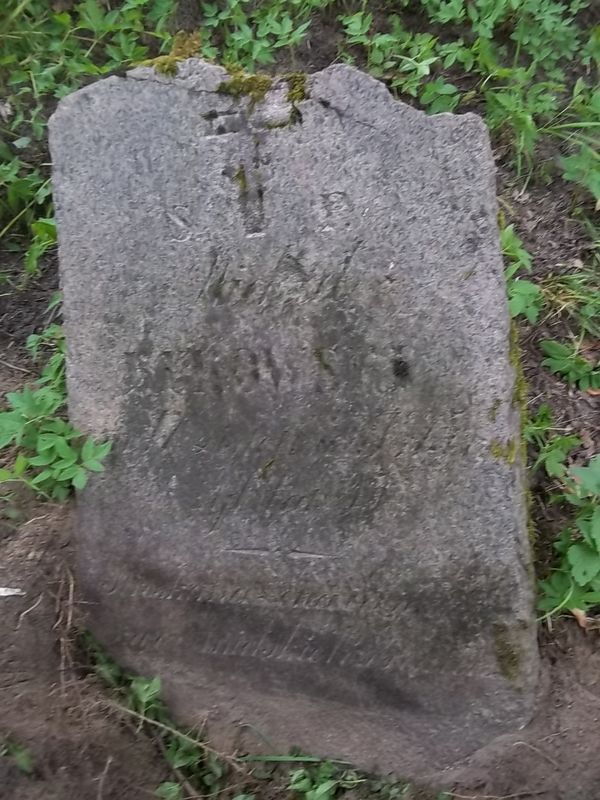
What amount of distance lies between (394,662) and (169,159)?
4.17 feet

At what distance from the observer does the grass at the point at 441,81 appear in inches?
94.1

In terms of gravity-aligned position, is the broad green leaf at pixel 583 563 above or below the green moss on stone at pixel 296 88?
below

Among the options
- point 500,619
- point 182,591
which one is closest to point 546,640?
point 500,619

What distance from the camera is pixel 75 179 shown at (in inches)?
69.1

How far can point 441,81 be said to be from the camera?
2652 millimetres

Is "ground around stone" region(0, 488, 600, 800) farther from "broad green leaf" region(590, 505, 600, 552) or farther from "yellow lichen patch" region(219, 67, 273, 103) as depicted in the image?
"yellow lichen patch" region(219, 67, 273, 103)

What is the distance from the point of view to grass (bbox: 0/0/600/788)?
239cm

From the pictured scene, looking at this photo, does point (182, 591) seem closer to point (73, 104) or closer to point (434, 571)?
point (434, 571)

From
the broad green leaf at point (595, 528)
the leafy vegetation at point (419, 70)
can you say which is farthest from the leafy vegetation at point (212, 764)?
the leafy vegetation at point (419, 70)

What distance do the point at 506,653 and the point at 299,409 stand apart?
746 mm

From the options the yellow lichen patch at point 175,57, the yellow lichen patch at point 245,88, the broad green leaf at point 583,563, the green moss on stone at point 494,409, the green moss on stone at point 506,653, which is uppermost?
the yellow lichen patch at point 175,57

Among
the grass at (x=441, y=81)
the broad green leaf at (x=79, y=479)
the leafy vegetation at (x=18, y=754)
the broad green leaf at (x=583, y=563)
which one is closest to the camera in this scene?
the leafy vegetation at (x=18, y=754)

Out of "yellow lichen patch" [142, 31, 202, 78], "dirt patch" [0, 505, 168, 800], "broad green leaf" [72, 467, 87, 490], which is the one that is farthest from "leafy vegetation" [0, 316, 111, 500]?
"yellow lichen patch" [142, 31, 202, 78]

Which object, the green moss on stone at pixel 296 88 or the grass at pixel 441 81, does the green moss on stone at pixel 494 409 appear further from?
the green moss on stone at pixel 296 88
